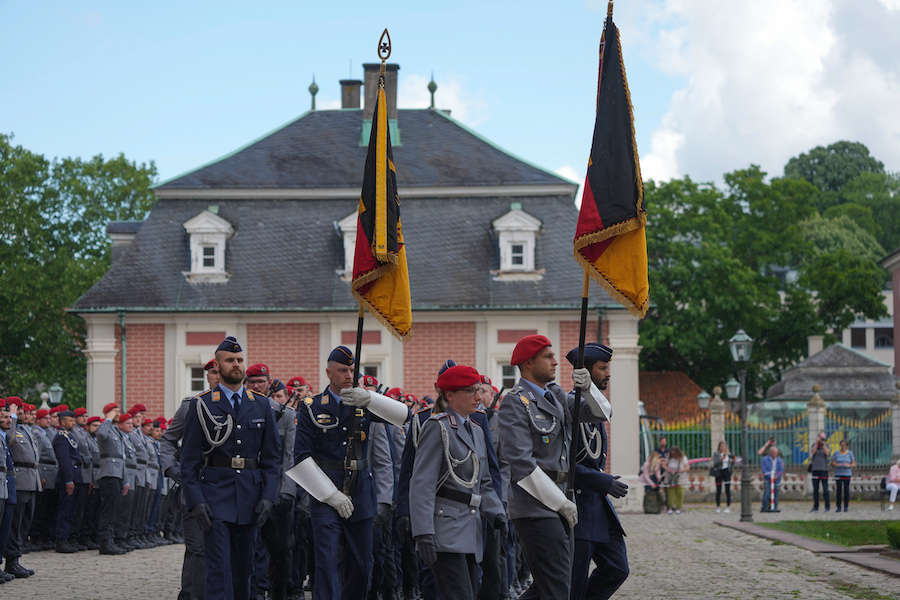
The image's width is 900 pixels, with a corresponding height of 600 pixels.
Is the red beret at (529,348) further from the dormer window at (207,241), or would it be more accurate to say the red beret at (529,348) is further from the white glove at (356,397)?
the dormer window at (207,241)

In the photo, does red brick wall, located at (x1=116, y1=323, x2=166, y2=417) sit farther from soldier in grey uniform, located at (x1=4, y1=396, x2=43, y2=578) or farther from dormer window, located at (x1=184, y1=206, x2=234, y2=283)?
soldier in grey uniform, located at (x1=4, y1=396, x2=43, y2=578)

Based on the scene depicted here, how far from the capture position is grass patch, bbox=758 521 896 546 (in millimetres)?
21312

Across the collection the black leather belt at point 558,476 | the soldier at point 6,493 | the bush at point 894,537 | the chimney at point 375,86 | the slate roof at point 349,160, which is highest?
the chimney at point 375,86

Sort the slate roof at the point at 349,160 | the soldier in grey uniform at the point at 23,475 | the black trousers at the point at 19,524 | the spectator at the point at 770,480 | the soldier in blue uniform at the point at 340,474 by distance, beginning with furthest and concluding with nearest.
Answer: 1. the slate roof at the point at 349,160
2. the spectator at the point at 770,480
3. the soldier in grey uniform at the point at 23,475
4. the black trousers at the point at 19,524
5. the soldier in blue uniform at the point at 340,474

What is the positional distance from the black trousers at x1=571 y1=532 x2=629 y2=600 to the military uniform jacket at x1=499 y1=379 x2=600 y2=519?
0.58 meters

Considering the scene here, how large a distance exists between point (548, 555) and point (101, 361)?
102ft

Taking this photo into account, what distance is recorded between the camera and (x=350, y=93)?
4488cm

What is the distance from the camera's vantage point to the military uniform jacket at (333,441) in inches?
431

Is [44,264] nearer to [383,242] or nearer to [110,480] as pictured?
[110,480]

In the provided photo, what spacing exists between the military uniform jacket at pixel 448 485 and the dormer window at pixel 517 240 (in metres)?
29.1

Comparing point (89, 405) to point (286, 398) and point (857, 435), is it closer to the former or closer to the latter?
point (857, 435)

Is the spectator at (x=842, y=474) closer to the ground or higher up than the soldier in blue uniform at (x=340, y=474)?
closer to the ground

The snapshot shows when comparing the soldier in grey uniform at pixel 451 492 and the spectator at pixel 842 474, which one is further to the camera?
the spectator at pixel 842 474

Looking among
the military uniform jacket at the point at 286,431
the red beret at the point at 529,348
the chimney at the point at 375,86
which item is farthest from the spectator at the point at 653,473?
the red beret at the point at 529,348
